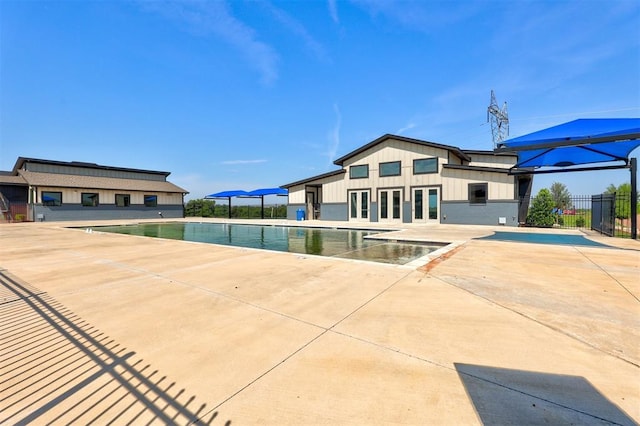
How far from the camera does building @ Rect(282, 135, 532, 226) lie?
1722cm

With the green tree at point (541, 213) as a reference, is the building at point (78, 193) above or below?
above

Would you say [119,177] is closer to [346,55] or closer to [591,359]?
[346,55]

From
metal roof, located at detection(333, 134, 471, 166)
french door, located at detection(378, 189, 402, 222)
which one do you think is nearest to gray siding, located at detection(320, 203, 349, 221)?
french door, located at detection(378, 189, 402, 222)

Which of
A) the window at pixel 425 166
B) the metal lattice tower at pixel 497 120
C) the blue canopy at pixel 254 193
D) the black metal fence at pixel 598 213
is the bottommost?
the black metal fence at pixel 598 213

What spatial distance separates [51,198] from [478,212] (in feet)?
113

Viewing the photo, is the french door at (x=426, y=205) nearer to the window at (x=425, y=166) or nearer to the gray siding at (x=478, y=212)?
the gray siding at (x=478, y=212)

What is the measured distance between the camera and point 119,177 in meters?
30.8

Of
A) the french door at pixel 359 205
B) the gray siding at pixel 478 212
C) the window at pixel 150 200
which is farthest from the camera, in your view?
the window at pixel 150 200

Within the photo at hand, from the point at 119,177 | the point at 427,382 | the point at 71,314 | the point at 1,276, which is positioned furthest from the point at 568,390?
the point at 119,177

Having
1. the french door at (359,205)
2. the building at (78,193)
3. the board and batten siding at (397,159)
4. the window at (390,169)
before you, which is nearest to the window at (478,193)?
the board and batten siding at (397,159)

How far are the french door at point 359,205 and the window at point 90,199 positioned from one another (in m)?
24.7

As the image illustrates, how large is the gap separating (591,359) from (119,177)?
38.1 m

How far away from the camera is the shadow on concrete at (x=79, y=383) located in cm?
186

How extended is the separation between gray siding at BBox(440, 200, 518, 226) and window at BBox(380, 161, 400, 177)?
410cm
